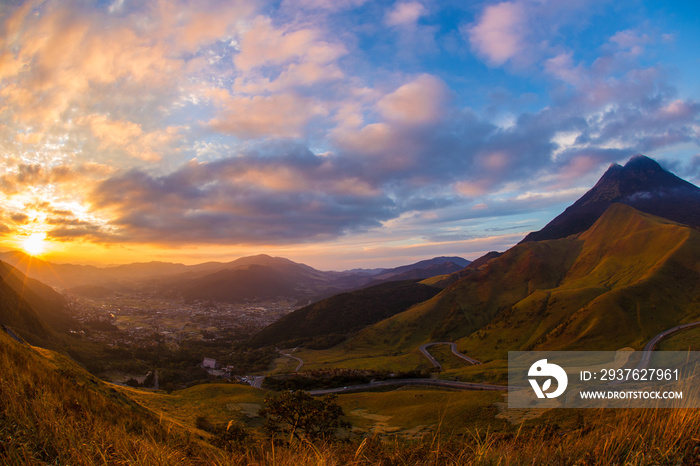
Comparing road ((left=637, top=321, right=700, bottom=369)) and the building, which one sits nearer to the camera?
road ((left=637, top=321, right=700, bottom=369))

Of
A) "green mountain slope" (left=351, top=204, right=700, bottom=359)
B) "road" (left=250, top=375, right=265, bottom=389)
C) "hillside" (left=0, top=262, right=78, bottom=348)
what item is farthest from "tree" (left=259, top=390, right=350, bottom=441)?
"green mountain slope" (left=351, top=204, right=700, bottom=359)

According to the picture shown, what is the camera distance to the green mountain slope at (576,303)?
328ft

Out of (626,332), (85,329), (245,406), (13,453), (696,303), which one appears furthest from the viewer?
(85,329)

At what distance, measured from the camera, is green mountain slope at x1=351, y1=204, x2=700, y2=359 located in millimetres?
100062

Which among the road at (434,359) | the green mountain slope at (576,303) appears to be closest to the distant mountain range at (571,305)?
the green mountain slope at (576,303)

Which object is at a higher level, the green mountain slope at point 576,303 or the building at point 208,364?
the green mountain slope at point 576,303

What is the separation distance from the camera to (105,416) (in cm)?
866

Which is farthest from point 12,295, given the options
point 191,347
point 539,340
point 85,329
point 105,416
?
point 539,340

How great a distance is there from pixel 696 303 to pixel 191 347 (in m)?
221

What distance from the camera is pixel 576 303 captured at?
121 m

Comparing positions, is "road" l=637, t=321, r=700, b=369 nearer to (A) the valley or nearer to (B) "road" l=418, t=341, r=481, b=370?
(A) the valley

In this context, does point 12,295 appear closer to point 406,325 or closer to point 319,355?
point 319,355

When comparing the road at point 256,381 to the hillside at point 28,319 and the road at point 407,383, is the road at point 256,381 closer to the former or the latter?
the road at point 407,383

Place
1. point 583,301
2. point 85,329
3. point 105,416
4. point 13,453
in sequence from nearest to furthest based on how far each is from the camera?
point 13,453, point 105,416, point 583,301, point 85,329
